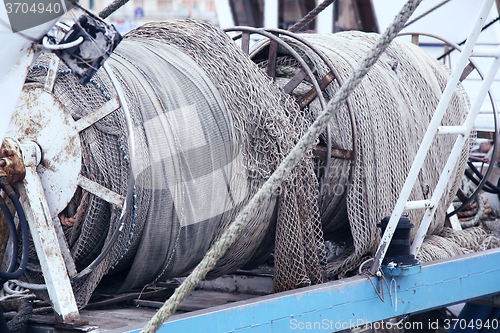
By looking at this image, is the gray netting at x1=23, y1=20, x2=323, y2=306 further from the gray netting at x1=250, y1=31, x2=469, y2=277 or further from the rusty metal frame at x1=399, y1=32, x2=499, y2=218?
the rusty metal frame at x1=399, y1=32, x2=499, y2=218

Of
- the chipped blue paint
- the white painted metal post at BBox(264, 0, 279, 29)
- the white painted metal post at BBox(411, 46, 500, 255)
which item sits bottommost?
the chipped blue paint

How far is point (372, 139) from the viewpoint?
3818mm

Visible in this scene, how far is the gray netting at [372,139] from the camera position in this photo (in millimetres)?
3775

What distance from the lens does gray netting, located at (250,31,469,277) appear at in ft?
12.4

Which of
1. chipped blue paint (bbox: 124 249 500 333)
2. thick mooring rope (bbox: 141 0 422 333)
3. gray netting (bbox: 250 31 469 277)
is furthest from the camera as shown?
gray netting (bbox: 250 31 469 277)

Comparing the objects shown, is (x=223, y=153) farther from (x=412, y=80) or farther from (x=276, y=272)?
(x=412, y=80)

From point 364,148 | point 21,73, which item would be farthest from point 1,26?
point 364,148

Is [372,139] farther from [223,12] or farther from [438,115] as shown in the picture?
[223,12]

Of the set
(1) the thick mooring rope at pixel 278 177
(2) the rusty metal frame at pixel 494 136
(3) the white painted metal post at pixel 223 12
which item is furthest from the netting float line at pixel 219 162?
(3) the white painted metal post at pixel 223 12

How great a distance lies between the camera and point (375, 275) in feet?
11.2

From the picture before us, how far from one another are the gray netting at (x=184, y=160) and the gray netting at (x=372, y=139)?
1.04 feet

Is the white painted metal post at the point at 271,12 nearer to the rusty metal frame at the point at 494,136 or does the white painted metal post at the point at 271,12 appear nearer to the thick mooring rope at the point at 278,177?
the rusty metal frame at the point at 494,136

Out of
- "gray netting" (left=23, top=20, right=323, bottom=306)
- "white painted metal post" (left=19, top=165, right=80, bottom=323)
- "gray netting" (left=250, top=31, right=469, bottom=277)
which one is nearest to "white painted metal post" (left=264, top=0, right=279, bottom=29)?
"gray netting" (left=250, top=31, right=469, bottom=277)

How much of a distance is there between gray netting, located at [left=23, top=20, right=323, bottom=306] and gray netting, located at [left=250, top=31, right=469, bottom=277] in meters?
0.32
